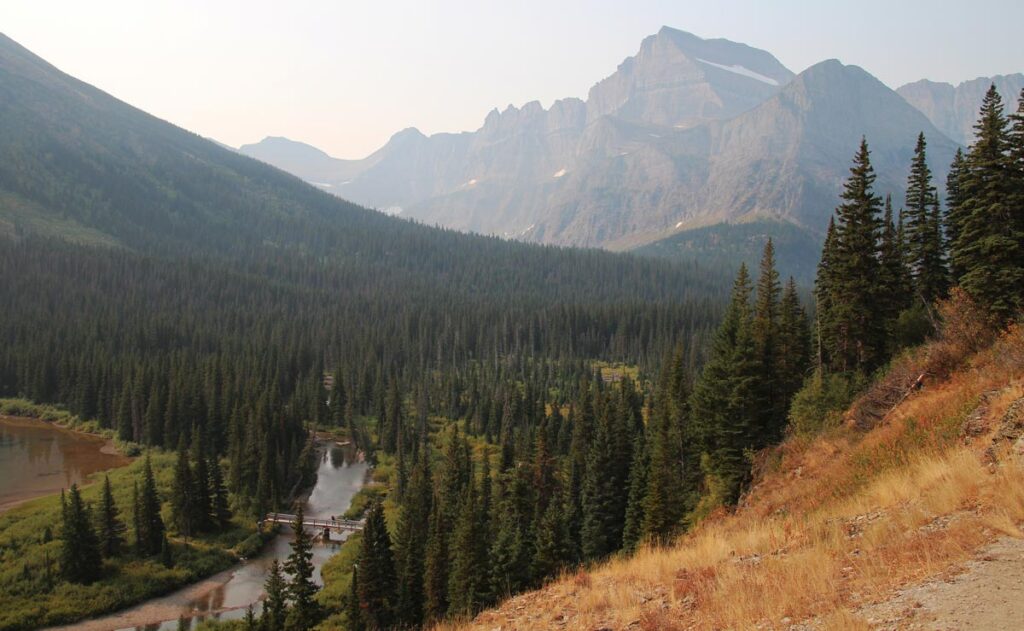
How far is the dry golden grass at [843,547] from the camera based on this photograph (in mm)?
12430

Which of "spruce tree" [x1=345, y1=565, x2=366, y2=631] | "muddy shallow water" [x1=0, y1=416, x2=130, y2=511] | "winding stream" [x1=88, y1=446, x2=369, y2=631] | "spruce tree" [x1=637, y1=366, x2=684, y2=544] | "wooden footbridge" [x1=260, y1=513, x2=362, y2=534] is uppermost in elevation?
"spruce tree" [x1=637, y1=366, x2=684, y2=544]

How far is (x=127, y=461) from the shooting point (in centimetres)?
9700

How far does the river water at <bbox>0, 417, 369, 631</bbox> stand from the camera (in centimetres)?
5506

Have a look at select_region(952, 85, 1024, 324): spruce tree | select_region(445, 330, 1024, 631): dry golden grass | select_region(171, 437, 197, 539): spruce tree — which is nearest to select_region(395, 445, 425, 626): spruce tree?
select_region(171, 437, 197, 539): spruce tree

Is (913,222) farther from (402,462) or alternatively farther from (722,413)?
(402,462)

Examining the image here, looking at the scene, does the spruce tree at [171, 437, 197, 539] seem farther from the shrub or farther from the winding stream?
the shrub

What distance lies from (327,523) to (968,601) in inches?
2881

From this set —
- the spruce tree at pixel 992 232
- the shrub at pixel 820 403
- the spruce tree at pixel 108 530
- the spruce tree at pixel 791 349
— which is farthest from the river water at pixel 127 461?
the spruce tree at pixel 992 232

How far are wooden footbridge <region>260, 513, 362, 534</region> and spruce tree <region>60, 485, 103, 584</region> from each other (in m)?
18.4

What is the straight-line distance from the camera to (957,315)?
1339 inches

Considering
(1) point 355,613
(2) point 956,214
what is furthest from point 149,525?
(2) point 956,214

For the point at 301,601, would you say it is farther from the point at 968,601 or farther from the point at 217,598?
the point at 968,601

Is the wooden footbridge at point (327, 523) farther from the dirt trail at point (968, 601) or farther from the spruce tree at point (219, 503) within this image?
the dirt trail at point (968, 601)

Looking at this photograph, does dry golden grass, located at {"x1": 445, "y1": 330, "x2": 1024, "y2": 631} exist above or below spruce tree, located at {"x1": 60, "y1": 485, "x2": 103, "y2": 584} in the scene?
above
